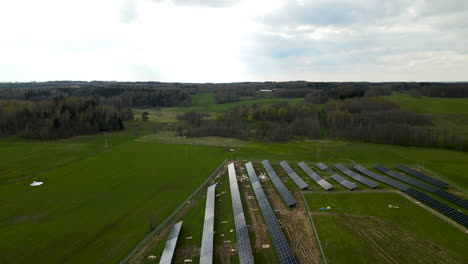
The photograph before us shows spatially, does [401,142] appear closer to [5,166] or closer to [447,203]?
[447,203]

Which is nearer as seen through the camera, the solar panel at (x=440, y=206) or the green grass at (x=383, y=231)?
the green grass at (x=383, y=231)

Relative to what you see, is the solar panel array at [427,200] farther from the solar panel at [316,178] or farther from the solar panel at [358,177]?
the solar panel at [316,178]

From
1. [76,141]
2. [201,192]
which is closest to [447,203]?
[201,192]

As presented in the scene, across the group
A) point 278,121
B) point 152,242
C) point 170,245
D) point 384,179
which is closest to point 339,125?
point 278,121

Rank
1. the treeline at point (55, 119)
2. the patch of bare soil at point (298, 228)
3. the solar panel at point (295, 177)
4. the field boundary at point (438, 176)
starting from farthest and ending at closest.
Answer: the treeline at point (55, 119), the solar panel at point (295, 177), the field boundary at point (438, 176), the patch of bare soil at point (298, 228)

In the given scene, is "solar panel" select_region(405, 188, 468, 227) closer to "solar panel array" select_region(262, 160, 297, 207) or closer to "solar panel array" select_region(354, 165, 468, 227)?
"solar panel array" select_region(354, 165, 468, 227)

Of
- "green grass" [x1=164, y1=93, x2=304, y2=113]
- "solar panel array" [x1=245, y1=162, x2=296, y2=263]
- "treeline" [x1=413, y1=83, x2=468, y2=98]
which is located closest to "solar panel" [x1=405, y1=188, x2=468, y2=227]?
"solar panel array" [x1=245, y1=162, x2=296, y2=263]

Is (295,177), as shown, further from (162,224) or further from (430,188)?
(162,224)

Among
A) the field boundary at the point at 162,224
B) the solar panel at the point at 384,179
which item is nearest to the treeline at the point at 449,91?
the solar panel at the point at 384,179
